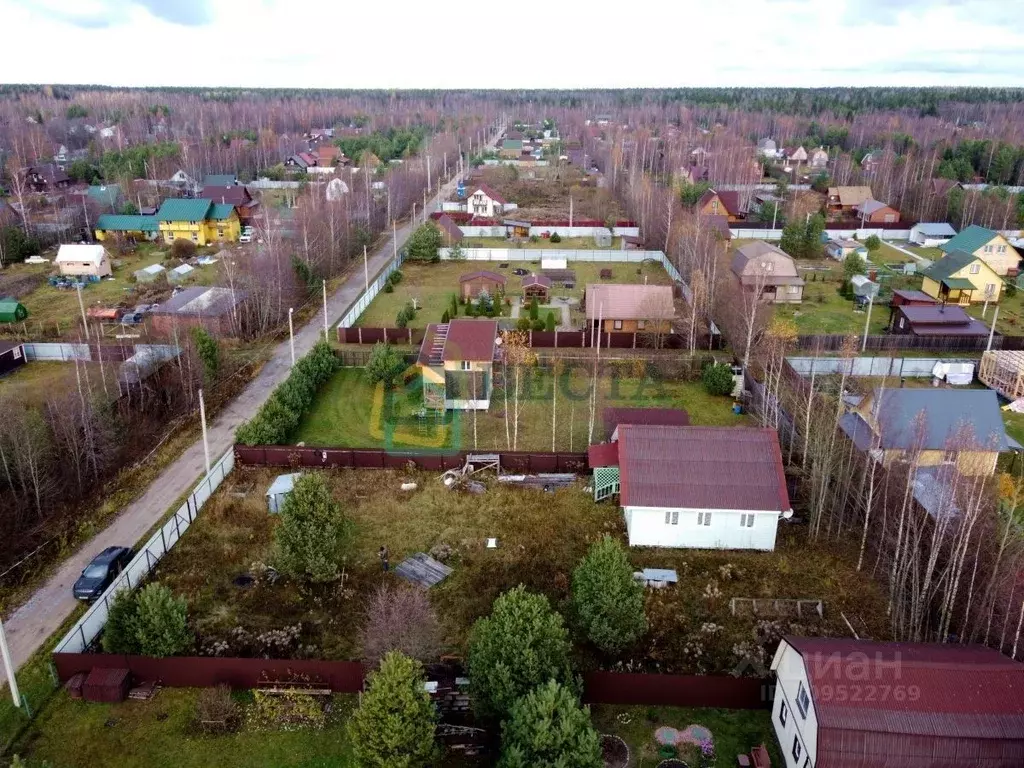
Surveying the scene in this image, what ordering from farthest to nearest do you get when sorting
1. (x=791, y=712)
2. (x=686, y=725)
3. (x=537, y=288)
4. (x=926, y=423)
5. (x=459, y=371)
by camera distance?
(x=537, y=288)
(x=459, y=371)
(x=926, y=423)
(x=686, y=725)
(x=791, y=712)

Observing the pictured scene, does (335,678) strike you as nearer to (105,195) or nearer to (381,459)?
(381,459)

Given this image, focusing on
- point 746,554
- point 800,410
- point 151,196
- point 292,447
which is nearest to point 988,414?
point 800,410

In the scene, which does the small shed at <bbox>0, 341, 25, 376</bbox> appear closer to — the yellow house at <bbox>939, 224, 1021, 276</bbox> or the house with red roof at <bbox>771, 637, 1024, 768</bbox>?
the house with red roof at <bbox>771, 637, 1024, 768</bbox>

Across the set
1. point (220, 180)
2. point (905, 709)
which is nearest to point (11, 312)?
point (220, 180)

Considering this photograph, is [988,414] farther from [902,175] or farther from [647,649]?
[902,175]

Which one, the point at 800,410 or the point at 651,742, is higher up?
the point at 800,410
